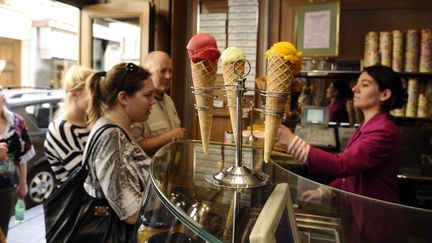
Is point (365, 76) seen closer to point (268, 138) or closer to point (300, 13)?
point (268, 138)

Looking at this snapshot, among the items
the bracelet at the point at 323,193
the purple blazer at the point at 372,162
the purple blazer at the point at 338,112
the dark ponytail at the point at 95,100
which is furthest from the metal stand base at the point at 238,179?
the purple blazer at the point at 338,112

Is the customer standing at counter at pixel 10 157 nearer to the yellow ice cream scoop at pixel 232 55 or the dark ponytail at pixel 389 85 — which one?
the yellow ice cream scoop at pixel 232 55

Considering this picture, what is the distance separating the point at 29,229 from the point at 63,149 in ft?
6.49

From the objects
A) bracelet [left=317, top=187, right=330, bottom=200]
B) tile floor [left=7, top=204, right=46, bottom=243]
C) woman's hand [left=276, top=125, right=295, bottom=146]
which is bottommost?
tile floor [left=7, top=204, right=46, bottom=243]

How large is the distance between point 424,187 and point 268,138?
1.98 meters

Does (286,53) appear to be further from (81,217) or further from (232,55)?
(81,217)

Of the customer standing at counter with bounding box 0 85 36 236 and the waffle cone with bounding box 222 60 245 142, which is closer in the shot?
the waffle cone with bounding box 222 60 245 142

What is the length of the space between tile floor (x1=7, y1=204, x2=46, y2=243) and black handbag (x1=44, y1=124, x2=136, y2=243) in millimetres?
2230

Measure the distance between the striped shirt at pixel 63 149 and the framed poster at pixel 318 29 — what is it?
201 cm

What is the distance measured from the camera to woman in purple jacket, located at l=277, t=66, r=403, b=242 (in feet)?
4.73

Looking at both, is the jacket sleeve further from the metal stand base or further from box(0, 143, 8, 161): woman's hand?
box(0, 143, 8, 161): woman's hand

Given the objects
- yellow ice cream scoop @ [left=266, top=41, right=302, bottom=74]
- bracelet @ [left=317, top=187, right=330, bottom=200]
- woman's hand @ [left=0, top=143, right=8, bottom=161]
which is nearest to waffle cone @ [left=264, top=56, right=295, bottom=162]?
yellow ice cream scoop @ [left=266, top=41, right=302, bottom=74]

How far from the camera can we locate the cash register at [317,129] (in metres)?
3.04

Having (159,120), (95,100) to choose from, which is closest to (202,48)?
(95,100)
